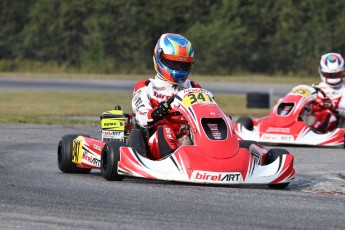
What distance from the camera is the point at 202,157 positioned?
28.1 feet

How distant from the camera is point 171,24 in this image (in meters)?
47.3

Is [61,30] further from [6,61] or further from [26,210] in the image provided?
[26,210]

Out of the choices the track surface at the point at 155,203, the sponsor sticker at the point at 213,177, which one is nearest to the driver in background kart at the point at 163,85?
the track surface at the point at 155,203

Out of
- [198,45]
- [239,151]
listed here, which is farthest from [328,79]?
[198,45]

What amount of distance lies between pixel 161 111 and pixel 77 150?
1.16 meters

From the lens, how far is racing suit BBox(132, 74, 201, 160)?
9156 mm

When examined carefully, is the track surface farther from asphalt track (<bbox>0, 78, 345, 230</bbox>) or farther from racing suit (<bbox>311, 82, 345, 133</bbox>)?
racing suit (<bbox>311, 82, 345, 133</bbox>)

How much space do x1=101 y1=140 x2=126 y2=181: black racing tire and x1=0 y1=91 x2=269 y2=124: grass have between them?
8902mm

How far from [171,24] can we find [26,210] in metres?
41.1

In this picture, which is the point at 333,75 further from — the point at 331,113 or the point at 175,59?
the point at 175,59

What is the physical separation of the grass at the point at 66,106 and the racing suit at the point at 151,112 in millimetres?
8042

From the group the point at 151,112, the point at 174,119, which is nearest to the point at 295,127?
the point at 174,119

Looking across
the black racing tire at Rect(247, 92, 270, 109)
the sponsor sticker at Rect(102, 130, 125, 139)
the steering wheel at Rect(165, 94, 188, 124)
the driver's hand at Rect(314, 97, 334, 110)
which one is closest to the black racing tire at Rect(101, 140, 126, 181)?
the steering wheel at Rect(165, 94, 188, 124)

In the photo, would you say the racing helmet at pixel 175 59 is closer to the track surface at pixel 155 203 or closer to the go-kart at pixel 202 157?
the go-kart at pixel 202 157
